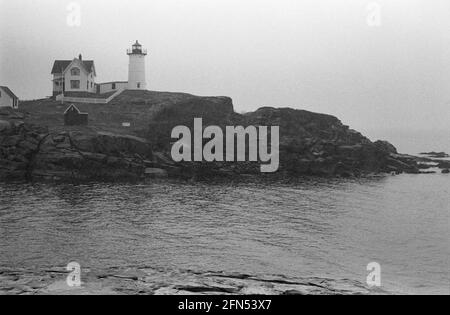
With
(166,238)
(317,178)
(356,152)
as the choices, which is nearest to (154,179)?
(317,178)

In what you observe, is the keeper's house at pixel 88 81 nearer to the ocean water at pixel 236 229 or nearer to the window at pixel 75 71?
the window at pixel 75 71

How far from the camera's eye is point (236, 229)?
35094 mm

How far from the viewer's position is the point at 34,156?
59031mm

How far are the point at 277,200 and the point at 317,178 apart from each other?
2035 centimetres

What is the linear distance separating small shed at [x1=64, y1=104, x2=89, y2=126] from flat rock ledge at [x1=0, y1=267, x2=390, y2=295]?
5010cm

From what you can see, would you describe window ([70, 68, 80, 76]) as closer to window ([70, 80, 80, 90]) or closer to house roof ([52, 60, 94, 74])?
window ([70, 80, 80, 90])

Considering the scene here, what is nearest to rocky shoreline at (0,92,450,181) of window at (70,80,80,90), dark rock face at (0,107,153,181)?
dark rock face at (0,107,153,181)

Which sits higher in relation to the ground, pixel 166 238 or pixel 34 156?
pixel 34 156

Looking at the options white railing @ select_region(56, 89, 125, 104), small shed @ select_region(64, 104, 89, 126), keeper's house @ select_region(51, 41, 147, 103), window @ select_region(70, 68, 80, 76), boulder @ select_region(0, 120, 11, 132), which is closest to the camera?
boulder @ select_region(0, 120, 11, 132)

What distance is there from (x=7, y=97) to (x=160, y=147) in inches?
1047

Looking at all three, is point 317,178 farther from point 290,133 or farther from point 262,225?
point 262,225

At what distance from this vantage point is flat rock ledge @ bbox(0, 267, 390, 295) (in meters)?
18.3

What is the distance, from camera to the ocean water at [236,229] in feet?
85.1

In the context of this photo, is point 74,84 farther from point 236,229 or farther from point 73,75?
point 236,229
